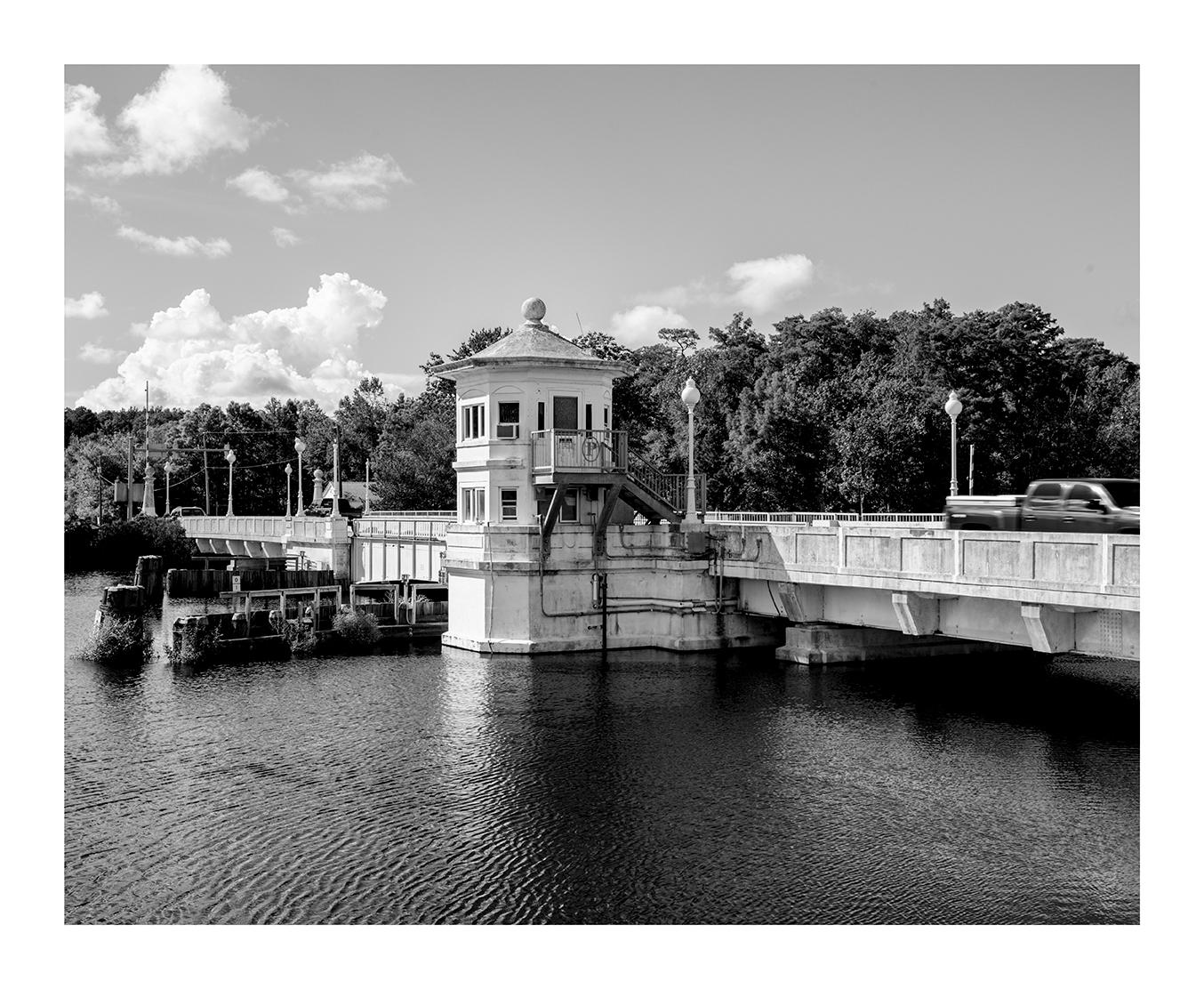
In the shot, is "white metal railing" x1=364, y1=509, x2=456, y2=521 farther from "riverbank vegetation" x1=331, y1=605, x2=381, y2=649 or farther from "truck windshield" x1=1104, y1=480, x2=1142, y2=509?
"truck windshield" x1=1104, y1=480, x2=1142, y2=509

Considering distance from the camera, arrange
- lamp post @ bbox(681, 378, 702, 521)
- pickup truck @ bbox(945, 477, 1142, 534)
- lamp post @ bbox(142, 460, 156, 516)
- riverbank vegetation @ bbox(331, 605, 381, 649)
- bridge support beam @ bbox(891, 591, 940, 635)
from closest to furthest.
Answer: pickup truck @ bbox(945, 477, 1142, 534)
bridge support beam @ bbox(891, 591, 940, 635)
lamp post @ bbox(681, 378, 702, 521)
riverbank vegetation @ bbox(331, 605, 381, 649)
lamp post @ bbox(142, 460, 156, 516)

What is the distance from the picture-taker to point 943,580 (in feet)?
96.6

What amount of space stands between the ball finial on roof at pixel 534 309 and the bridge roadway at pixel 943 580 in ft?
30.1

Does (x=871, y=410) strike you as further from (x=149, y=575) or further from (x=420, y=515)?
(x=149, y=575)

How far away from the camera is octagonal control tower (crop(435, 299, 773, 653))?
38250 millimetres

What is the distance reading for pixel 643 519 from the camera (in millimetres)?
44688

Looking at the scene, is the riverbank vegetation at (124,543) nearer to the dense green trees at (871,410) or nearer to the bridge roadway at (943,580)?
the dense green trees at (871,410)

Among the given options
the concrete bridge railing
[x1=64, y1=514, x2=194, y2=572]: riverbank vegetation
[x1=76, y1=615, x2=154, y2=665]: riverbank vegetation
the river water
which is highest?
the concrete bridge railing

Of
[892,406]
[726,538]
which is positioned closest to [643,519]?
[726,538]

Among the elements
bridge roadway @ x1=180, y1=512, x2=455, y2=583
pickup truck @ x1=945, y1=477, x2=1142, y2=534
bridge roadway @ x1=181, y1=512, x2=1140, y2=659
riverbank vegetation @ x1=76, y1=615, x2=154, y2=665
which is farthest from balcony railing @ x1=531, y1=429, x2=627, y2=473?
riverbank vegetation @ x1=76, y1=615, x2=154, y2=665

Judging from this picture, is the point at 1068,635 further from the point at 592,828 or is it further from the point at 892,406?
the point at 892,406

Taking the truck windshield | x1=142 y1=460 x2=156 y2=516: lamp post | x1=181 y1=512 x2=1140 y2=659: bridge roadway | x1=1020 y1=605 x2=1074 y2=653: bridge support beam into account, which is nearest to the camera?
x1=181 y1=512 x2=1140 y2=659: bridge roadway

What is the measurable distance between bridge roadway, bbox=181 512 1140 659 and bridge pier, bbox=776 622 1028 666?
17.6 inches

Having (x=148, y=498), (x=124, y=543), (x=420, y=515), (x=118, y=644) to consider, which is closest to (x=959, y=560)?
(x=118, y=644)
